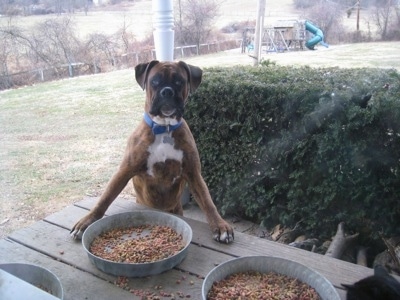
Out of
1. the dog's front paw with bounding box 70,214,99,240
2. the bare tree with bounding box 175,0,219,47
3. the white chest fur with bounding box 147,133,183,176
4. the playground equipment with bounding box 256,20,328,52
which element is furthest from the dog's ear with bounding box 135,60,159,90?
the playground equipment with bounding box 256,20,328,52

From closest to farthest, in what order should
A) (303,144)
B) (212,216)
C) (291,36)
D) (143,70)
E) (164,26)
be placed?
(212,216)
(143,70)
(303,144)
(164,26)
(291,36)

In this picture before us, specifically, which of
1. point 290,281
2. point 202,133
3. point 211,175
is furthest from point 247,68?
point 290,281

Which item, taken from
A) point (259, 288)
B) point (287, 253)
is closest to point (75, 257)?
point (259, 288)

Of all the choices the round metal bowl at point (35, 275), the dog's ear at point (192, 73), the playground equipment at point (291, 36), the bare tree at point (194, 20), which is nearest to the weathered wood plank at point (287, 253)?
the round metal bowl at point (35, 275)

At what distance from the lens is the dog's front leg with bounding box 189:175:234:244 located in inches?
61.4

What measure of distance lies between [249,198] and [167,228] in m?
1.44

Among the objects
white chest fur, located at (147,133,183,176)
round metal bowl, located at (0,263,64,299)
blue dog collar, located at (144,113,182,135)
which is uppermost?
blue dog collar, located at (144,113,182,135)

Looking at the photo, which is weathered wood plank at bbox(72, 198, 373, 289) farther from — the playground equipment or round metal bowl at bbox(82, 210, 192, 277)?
the playground equipment

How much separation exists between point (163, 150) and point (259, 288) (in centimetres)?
86

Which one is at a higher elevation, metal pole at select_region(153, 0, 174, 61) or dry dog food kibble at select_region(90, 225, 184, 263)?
metal pole at select_region(153, 0, 174, 61)

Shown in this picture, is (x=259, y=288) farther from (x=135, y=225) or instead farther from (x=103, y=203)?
(x=103, y=203)

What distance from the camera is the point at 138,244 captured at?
141cm

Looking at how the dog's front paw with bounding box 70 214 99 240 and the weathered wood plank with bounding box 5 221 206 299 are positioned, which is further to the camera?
the dog's front paw with bounding box 70 214 99 240

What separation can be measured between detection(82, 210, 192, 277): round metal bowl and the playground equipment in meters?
4.75
